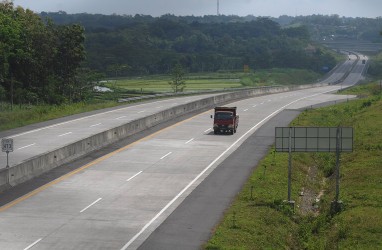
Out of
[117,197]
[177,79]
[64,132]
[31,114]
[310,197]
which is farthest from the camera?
[177,79]

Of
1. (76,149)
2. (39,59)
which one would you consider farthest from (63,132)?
(39,59)

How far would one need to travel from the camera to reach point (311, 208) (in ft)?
125

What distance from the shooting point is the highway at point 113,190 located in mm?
28722

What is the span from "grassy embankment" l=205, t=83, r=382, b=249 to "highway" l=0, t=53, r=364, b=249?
319 centimetres

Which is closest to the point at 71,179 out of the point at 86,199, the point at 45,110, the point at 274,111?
the point at 86,199

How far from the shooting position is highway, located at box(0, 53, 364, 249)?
28.7 m

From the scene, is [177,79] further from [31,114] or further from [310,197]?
[310,197]

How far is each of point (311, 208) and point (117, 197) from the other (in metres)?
9.78

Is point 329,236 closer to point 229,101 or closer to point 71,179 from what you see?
point 71,179

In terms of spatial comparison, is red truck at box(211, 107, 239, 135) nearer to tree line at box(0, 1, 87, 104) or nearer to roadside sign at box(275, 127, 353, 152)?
roadside sign at box(275, 127, 353, 152)

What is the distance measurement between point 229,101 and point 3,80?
2852 cm

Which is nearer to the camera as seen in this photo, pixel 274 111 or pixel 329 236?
pixel 329 236

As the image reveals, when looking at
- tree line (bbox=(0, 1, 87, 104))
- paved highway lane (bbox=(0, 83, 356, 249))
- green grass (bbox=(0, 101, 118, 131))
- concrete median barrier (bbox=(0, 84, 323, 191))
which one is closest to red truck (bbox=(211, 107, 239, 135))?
paved highway lane (bbox=(0, 83, 356, 249))

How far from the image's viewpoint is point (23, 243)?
27.4 metres
